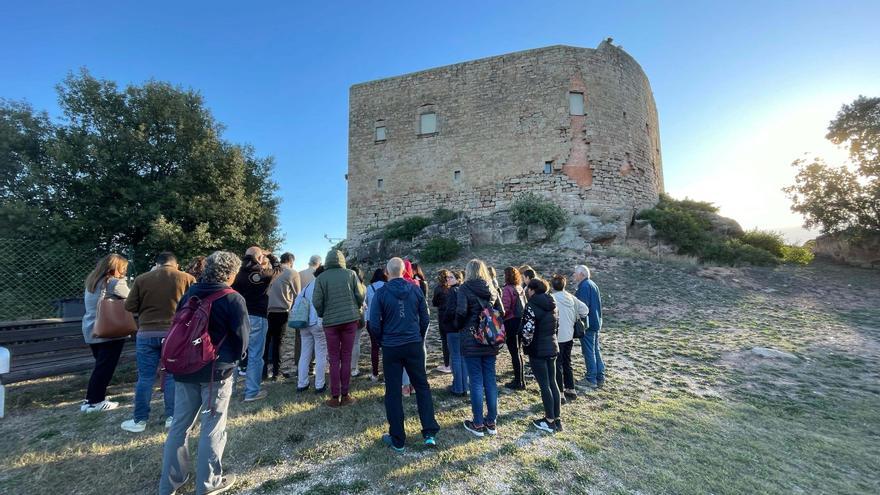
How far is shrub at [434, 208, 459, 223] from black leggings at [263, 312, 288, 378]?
1192cm

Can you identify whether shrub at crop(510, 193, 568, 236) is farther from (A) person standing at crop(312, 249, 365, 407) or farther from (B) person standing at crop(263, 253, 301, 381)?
(A) person standing at crop(312, 249, 365, 407)

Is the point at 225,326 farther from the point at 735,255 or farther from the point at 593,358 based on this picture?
the point at 735,255

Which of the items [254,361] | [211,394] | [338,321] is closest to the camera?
[211,394]

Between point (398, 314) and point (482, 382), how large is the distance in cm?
122

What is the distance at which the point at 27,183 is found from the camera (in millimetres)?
10133

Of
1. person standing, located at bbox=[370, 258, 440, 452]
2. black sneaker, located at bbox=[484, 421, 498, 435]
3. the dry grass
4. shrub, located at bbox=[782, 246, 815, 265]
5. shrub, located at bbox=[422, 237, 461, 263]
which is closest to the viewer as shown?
the dry grass

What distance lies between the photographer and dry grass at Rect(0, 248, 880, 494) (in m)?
3.01

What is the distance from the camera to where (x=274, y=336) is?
534cm

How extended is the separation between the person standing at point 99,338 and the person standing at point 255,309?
1.21m

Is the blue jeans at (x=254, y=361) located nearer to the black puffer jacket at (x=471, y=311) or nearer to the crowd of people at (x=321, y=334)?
the crowd of people at (x=321, y=334)

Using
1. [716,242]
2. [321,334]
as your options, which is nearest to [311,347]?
[321,334]

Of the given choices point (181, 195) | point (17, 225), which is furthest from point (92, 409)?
point (17, 225)

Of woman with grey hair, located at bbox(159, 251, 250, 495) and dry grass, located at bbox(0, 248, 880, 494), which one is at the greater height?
woman with grey hair, located at bbox(159, 251, 250, 495)

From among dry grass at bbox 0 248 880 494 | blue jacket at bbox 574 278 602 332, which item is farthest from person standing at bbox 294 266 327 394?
blue jacket at bbox 574 278 602 332
